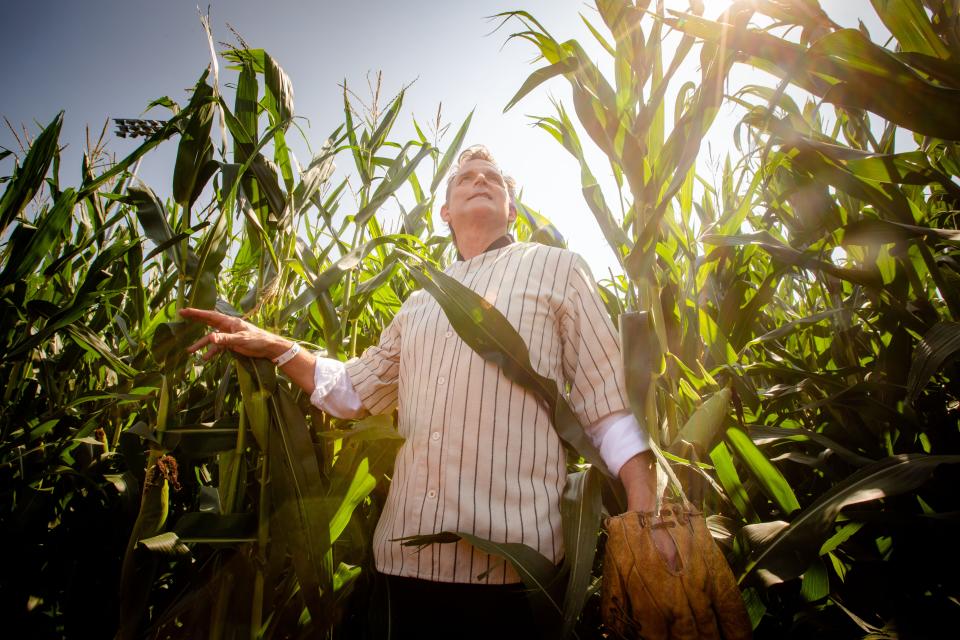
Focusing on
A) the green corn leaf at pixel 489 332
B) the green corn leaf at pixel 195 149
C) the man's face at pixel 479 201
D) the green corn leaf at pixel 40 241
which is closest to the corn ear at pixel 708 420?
the green corn leaf at pixel 489 332

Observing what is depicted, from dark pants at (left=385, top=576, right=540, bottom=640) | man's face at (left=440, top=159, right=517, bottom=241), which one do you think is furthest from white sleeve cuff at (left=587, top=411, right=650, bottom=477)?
man's face at (left=440, top=159, right=517, bottom=241)

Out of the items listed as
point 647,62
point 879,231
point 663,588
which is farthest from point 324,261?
point 879,231

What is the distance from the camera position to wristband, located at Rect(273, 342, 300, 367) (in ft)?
2.98

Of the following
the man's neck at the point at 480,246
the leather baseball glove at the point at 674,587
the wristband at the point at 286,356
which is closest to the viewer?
the leather baseball glove at the point at 674,587

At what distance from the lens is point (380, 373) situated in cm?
107

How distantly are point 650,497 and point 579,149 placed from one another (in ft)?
2.38

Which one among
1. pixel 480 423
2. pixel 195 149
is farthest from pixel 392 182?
pixel 480 423

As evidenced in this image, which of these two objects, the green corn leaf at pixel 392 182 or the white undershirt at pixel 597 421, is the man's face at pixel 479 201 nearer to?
the green corn leaf at pixel 392 182

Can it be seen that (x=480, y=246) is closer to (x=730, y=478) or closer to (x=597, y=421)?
(x=597, y=421)

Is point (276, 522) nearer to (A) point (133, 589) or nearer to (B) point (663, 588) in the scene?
(A) point (133, 589)

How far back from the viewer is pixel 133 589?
79 cm

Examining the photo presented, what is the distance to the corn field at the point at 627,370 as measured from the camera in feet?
2.15

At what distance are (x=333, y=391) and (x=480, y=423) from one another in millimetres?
349

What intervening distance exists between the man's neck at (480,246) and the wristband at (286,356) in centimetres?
51
